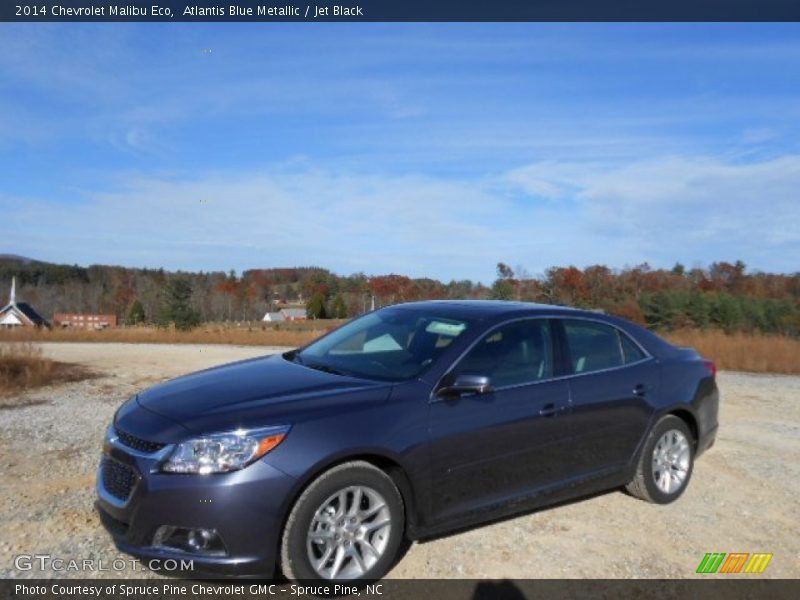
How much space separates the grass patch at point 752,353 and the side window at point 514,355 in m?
13.6

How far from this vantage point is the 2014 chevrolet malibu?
10.6 ft

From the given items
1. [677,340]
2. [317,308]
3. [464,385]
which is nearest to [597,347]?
[464,385]

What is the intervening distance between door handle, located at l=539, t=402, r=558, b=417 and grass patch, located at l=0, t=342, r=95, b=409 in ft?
25.0

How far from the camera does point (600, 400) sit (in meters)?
4.70

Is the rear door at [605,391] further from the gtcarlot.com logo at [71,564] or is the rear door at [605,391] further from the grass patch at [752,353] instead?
the grass patch at [752,353]

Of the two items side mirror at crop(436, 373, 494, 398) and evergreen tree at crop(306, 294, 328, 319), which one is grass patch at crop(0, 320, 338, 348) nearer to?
side mirror at crop(436, 373, 494, 398)

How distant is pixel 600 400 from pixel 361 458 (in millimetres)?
2029

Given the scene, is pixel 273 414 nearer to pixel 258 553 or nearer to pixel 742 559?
pixel 258 553

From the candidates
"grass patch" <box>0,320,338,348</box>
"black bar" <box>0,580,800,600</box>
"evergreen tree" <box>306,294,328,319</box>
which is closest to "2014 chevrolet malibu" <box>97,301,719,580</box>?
"black bar" <box>0,580,800,600</box>

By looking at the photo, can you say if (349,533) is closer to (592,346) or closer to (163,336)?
(592,346)

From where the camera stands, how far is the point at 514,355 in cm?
447

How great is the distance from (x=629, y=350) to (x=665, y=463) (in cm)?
95

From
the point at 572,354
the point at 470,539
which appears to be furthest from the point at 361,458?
the point at 572,354
